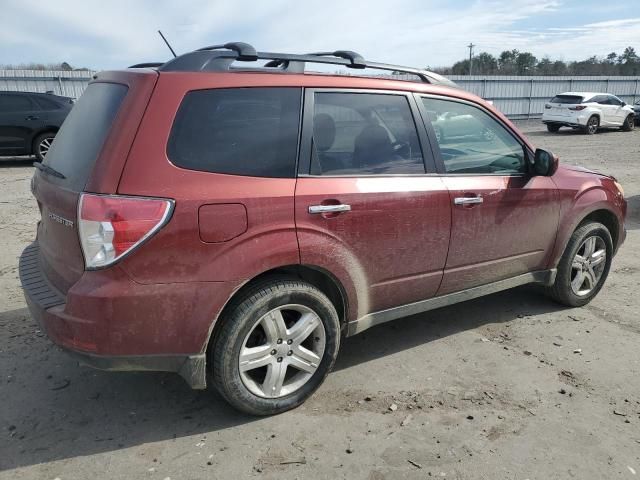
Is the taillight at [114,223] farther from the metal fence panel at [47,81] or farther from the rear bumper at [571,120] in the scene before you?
the rear bumper at [571,120]

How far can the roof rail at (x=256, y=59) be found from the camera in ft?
9.20

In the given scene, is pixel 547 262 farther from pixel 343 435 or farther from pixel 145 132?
pixel 145 132

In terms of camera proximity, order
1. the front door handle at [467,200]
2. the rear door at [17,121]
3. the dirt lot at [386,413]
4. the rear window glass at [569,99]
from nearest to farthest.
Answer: the dirt lot at [386,413] < the front door handle at [467,200] < the rear door at [17,121] < the rear window glass at [569,99]

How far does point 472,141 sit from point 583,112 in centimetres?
2081

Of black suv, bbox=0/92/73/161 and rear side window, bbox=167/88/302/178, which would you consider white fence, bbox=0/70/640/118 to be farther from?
rear side window, bbox=167/88/302/178

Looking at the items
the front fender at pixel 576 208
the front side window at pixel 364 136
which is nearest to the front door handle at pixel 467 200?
the front side window at pixel 364 136

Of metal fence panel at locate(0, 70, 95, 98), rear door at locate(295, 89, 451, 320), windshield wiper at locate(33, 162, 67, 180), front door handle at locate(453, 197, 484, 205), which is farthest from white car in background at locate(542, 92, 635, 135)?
windshield wiper at locate(33, 162, 67, 180)

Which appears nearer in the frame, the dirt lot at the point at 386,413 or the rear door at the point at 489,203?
the dirt lot at the point at 386,413

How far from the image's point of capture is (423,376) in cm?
353

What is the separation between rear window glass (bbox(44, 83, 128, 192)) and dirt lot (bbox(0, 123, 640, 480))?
4.30ft

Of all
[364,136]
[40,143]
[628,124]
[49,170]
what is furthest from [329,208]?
[628,124]

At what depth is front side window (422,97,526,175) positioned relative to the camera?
3643mm

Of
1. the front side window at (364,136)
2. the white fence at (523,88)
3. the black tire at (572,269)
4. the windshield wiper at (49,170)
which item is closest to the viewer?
the windshield wiper at (49,170)

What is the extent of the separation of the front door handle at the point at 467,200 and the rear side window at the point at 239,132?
118cm
